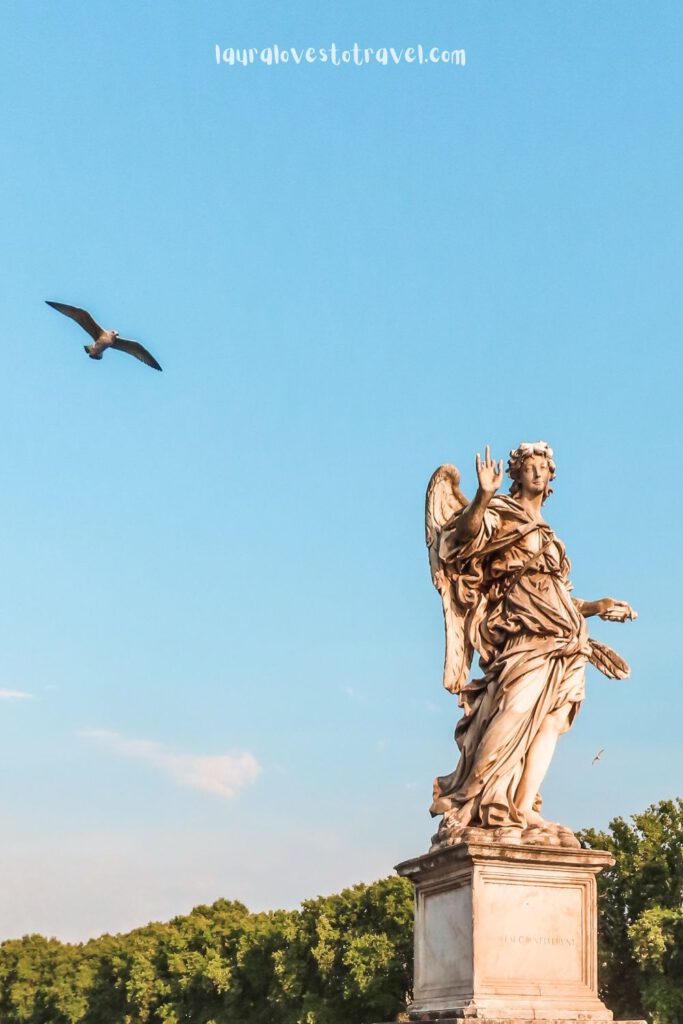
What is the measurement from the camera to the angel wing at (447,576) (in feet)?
38.3

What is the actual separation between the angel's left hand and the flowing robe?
374mm

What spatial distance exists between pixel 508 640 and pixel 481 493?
51.2 inches

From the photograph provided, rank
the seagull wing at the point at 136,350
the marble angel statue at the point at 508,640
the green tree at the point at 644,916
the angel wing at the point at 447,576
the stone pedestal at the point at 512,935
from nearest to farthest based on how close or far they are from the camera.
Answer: the stone pedestal at the point at 512,935
the marble angel statue at the point at 508,640
the angel wing at the point at 447,576
the seagull wing at the point at 136,350
the green tree at the point at 644,916

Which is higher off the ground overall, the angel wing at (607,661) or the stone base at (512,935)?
the angel wing at (607,661)

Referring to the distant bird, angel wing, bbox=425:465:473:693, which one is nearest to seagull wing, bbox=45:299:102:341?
the distant bird

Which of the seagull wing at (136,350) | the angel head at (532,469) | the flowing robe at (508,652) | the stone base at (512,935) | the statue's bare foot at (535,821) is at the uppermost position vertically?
the seagull wing at (136,350)

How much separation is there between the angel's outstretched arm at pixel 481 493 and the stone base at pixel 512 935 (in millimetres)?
2584

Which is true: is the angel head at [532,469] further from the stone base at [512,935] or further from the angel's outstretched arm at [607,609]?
the stone base at [512,935]

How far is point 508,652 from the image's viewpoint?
37.3 feet

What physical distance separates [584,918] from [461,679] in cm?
221

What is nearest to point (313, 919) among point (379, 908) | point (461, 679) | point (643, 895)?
point (379, 908)

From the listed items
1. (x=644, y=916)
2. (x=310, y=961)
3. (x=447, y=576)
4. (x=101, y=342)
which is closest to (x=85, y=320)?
(x=101, y=342)

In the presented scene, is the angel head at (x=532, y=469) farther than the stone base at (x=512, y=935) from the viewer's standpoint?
Yes

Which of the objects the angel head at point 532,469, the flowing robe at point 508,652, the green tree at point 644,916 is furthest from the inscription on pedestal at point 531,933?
the green tree at point 644,916
